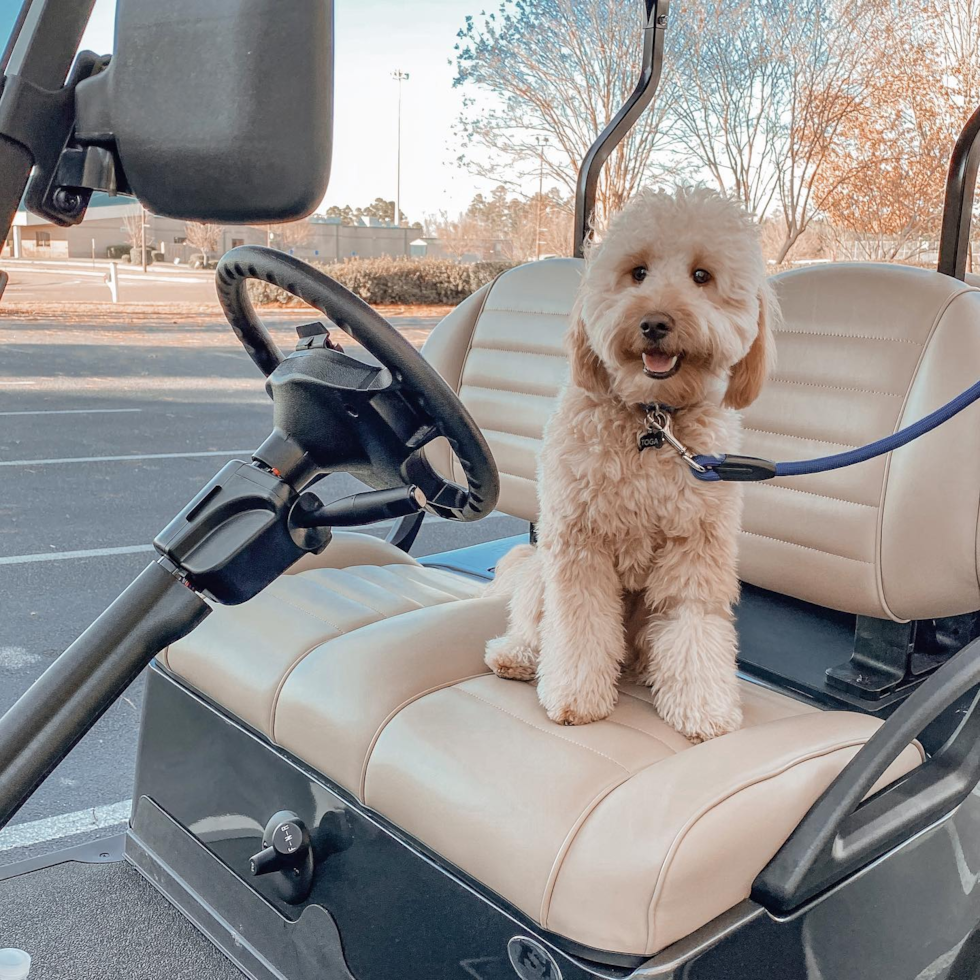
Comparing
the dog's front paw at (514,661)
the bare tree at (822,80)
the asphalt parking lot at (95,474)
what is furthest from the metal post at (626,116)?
the bare tree at (822,80)

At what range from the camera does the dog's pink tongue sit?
1436 mm

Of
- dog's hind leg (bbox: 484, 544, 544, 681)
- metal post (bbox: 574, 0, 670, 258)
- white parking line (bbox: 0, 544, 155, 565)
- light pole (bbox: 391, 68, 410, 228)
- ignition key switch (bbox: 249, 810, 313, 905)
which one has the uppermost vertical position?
light pole (bbox: 391, 68, 410, 228)

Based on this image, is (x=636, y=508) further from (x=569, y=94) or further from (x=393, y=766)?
(x=569, y=94)

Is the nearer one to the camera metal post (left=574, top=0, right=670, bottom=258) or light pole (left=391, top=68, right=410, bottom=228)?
metal post (left=574, top=0, right=670, bottom=258)

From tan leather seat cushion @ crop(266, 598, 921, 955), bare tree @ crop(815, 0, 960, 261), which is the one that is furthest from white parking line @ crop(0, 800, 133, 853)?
bare tree @ crop(815, 0, 960, 261)

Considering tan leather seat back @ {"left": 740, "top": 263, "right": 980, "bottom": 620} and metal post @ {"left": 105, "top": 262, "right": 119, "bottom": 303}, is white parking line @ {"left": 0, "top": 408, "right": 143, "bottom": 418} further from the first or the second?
tan leather seat back @ {"left": 740, "top": 263, "right": 980, "bottom": 620}

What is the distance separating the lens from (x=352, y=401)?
110 cm

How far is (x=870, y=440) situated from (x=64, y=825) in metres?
1.80

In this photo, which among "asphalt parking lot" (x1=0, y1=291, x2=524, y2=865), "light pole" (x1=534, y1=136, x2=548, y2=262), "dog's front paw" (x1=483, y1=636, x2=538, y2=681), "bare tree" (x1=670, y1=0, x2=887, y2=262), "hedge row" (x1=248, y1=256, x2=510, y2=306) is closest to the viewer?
"dog's front paw" (x1=483, y1=636, x2=538, y2=681)

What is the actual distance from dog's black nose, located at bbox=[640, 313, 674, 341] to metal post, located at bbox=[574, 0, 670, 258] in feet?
2.18

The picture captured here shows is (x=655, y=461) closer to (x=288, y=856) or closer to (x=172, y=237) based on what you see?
(x=288, y=856)

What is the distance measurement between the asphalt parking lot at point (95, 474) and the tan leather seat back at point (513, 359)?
22cm

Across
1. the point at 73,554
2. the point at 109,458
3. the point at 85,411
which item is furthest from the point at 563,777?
the point at 85,411

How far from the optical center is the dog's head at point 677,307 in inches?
56.1
